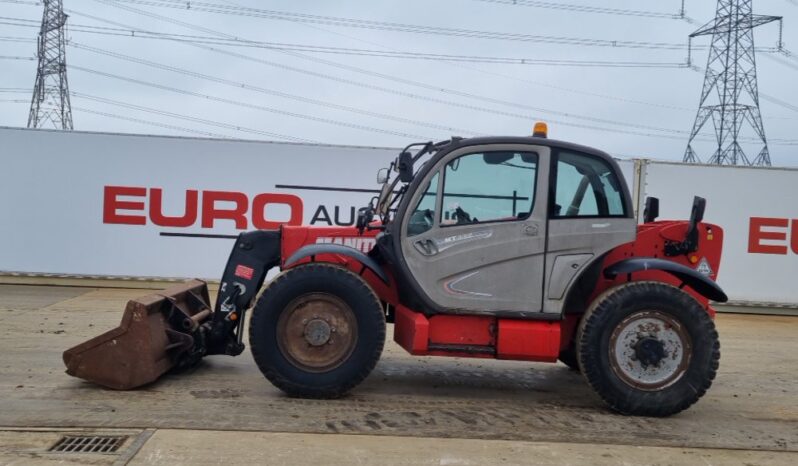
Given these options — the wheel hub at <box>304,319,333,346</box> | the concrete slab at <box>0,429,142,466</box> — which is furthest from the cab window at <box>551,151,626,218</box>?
the concrete slab at <box>0,429,142,466</box>

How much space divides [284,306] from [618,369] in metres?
2.69

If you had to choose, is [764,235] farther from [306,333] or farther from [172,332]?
[172,332]

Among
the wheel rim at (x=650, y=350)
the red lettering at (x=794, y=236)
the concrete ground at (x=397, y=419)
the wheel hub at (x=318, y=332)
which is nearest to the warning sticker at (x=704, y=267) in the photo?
the wheel rim at (x=650, y=350)

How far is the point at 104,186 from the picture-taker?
1210 centimetres

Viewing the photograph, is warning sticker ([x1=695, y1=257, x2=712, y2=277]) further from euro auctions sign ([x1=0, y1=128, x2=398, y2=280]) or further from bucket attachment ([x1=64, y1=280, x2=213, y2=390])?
euro auctions sign ([x1=0, y1=128, x2=398, y2=280])

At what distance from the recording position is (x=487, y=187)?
561 centimetres

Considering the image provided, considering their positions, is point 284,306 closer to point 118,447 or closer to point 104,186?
point 118,447

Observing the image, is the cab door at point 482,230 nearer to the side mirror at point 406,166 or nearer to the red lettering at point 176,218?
the side mirror at point 406,166

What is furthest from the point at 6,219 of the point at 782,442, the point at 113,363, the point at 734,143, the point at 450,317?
the point at 734,143

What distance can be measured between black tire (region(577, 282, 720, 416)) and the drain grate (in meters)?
3.43

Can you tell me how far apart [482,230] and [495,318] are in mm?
736

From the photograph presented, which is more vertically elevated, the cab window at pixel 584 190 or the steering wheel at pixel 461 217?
the cab window at pixel 584 190

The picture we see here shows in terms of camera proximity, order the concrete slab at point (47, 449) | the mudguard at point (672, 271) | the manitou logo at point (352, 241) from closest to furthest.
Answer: the concrete slab at point (47, 449), the mudguard at point (672, 271), the manitou logo at point (352, 241)

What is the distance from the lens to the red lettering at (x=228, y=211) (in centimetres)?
1205
